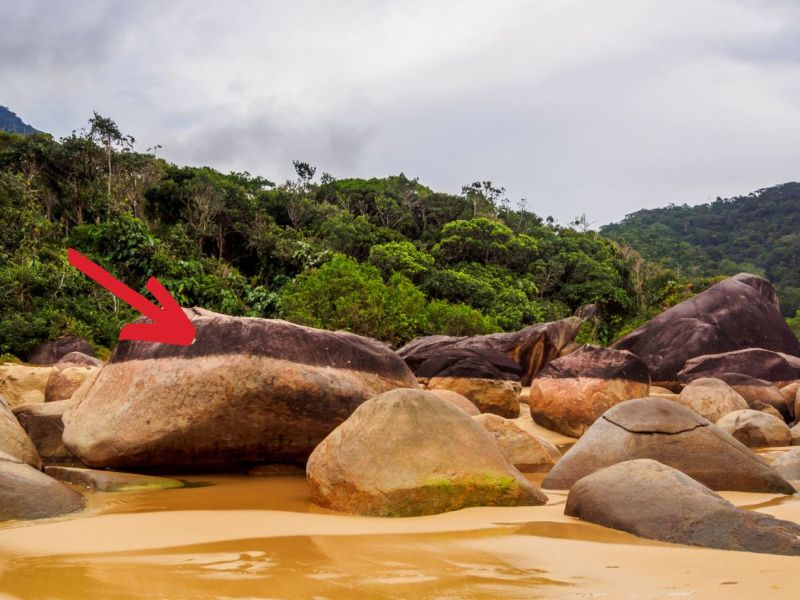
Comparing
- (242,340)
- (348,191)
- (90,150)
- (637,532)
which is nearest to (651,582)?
(637,532)

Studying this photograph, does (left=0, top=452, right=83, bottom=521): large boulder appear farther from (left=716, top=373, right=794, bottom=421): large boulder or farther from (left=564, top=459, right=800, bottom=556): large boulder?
(left=716, top=373, right=794, bottom=421): large boulder

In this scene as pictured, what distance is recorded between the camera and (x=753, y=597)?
2.86 meters

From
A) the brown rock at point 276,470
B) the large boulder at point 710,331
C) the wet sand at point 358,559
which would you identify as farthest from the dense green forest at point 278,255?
the wet sand at point 358,559

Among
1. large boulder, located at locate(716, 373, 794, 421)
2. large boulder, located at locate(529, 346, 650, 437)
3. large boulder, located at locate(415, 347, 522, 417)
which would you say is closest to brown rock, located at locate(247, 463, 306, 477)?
large boulder, located at locate(529, 346, 650, 437)

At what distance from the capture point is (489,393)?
578 inches

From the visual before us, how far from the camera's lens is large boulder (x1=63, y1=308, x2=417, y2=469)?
22.7 feet

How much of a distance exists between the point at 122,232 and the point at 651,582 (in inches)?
1297

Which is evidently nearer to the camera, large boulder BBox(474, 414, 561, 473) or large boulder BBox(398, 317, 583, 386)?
large boulder BBox(474, 414, 561, 473)

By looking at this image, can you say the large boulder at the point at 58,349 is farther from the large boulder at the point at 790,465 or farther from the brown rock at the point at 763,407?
the large boulder at the point at 790,465

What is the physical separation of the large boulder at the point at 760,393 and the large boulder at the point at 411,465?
1250 cm

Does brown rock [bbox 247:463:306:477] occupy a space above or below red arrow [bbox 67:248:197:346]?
below

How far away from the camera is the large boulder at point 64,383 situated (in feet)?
39.4

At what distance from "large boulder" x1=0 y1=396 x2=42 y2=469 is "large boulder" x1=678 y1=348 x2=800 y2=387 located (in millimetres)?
16918

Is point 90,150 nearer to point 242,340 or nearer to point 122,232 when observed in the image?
point 122,232
